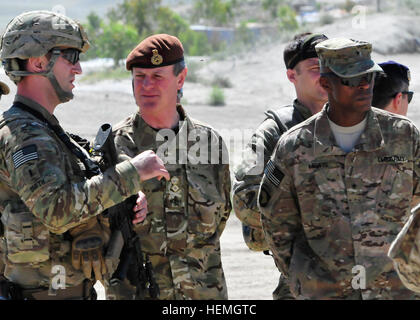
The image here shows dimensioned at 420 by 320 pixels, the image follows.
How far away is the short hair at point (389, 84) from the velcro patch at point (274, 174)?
153 cm

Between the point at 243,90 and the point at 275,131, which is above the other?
the point at 275,131

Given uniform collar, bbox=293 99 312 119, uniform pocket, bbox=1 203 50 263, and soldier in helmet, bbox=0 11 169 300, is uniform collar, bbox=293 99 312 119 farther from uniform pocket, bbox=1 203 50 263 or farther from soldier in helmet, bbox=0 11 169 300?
uniform pocket, bbox=1 203 50 263

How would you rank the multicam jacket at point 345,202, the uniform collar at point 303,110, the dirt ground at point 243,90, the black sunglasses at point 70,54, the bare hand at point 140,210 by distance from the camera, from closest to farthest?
the multicam jacket at point 345,202 → the black sunglasses at point 70,54 → the bare hand at point 140,210 → the uniform collar at point 303,110 → the dirt ground at point 243,90

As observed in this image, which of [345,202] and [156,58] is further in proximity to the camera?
[156,58]

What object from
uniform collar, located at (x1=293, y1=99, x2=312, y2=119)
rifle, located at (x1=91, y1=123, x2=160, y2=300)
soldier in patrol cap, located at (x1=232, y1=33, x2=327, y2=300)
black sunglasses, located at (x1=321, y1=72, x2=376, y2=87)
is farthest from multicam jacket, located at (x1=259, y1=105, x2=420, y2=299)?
uniform collar, located at (x1=293, y1=99, x2=312, y2=119)

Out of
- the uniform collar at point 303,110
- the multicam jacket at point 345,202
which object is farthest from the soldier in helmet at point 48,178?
→ the uniform collar at point 303,110

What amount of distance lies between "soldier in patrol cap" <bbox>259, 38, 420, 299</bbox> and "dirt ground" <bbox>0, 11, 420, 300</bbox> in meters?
8.18

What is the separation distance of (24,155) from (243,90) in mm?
26865

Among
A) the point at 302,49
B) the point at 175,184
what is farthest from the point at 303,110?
the point at 175,184

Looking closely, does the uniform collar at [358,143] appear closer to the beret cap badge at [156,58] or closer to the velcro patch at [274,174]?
the velcro patch at [274,174]

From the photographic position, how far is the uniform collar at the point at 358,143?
14.1ft

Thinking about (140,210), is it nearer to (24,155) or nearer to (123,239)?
(123,239)

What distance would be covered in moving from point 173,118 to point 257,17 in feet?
279

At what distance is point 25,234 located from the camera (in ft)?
14.2
